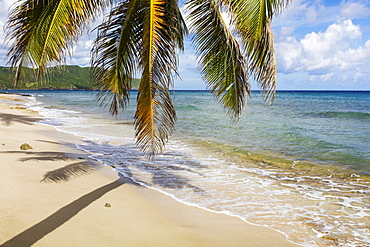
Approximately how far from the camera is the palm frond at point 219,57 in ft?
18.4

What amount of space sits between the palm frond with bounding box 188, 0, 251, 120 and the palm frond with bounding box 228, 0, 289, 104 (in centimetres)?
23

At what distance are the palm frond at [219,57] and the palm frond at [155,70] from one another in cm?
126

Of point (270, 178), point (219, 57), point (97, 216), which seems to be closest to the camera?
point (97, 216)

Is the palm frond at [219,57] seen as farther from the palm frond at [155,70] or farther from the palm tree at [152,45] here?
the palm frond at [155,70]

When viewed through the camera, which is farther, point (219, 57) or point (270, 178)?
point (270, 178)

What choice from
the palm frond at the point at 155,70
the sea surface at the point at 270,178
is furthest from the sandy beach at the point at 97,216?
the palm frond at the point at 155,70

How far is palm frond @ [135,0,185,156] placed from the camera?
4266 mm

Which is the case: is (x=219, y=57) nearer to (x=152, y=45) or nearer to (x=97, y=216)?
(x=152, y=45)

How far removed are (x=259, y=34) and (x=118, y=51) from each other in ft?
6.92

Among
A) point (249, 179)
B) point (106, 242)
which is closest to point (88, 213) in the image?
point (106, 242)

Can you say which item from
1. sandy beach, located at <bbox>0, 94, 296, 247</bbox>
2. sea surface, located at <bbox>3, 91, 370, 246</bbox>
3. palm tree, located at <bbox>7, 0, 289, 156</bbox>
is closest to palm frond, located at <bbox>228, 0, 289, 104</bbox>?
palm tree, located at <bbox>7, 0, 289, 156</bbox>

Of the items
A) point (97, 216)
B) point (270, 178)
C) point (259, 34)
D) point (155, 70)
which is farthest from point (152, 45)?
point (270, 178)

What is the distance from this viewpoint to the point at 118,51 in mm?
4859

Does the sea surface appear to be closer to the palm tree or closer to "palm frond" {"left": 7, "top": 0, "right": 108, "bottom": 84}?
the palm tree
